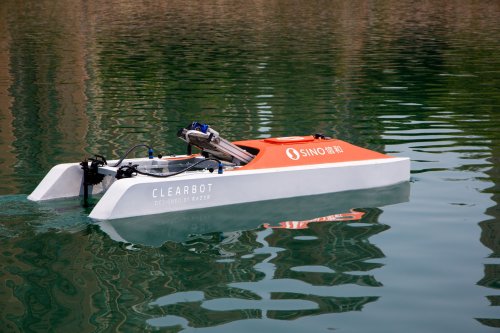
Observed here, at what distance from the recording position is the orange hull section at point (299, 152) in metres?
16.8

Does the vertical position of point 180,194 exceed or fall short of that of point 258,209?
it exceeds it

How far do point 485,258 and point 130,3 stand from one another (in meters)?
89.4

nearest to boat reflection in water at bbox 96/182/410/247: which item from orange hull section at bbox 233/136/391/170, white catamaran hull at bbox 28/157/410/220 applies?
white catamaran hull at bbox 28/157/410/220

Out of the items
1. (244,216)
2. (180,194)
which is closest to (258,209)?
(244,216)

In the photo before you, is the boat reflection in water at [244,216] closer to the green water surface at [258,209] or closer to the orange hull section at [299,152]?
the green water surface at [258,209]

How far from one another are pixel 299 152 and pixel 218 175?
210 cm

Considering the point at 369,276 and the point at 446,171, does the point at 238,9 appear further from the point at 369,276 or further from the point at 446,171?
the point at 369,276

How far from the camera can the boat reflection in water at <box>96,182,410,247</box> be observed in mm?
14508

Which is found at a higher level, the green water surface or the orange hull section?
the orange hull section

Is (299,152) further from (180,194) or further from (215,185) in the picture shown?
(180,194)

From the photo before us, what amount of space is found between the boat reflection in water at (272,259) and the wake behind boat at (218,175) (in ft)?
0.74

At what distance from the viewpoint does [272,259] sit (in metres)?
13.3

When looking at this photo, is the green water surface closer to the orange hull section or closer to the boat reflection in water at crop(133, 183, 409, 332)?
the boat reflection in water at crop(133, 183, 409, 332)

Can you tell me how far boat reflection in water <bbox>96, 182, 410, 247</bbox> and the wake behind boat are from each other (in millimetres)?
131
